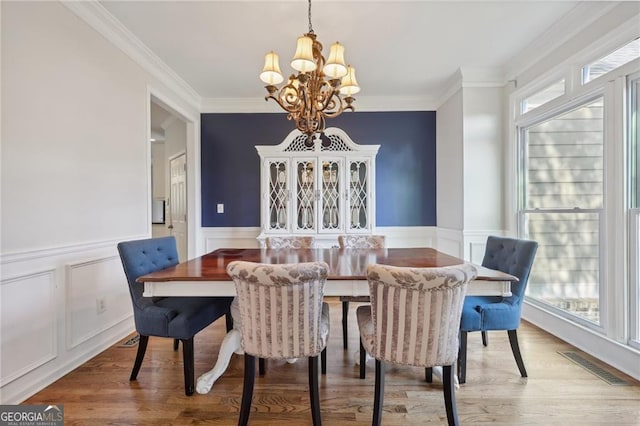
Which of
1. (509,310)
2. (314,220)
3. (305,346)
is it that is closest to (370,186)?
(314,220)

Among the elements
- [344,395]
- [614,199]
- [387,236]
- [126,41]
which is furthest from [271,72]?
[387,236]

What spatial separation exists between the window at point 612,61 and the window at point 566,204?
0.20 m

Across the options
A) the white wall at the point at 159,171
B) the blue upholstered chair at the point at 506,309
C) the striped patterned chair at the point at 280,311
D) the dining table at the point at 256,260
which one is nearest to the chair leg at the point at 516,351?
the blue upholstered chair at the point at 506,309

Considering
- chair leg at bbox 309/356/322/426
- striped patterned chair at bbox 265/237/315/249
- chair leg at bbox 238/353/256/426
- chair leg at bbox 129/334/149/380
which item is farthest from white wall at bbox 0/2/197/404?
chair leg at bbox 309/356/322/426

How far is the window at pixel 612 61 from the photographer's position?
6.73ft

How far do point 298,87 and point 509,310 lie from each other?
6.51 feet

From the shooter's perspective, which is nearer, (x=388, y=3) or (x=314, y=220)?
(x=388, y=3)

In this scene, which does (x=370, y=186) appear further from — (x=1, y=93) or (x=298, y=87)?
(x=1, y=93)

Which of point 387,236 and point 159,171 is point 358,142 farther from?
point 159,171

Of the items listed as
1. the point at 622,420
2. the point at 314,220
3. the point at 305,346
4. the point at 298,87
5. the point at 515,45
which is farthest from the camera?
the point at 314,220

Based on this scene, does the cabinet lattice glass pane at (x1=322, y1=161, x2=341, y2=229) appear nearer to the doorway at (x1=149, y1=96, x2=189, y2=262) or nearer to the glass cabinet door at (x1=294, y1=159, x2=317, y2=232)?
the glass cabinet door at (x1=294, y1=159, x2=317, y2=232)

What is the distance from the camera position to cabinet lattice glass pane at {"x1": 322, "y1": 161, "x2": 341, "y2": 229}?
12.6ft

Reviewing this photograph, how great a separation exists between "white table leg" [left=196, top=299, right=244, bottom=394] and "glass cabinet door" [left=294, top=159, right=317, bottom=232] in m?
1.93

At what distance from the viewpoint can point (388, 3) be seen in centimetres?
225
